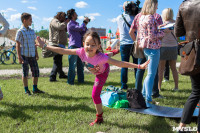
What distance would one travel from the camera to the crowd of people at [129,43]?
9.16 ft

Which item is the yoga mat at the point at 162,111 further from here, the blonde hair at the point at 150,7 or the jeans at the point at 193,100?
the blonde hair at the point at 150,7

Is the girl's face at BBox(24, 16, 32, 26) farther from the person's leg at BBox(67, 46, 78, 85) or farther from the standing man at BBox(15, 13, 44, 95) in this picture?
the person's leg at BBox(67, 46, 78, 85)

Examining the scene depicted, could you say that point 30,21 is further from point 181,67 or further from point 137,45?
point 181,67

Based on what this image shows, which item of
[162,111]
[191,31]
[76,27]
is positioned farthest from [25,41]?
[191,31]

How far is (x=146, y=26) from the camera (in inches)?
156

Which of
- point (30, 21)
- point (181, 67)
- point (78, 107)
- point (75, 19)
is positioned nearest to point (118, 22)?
point (75, 19)

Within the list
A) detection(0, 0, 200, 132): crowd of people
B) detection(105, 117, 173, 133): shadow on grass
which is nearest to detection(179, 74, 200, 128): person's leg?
detection(0, 0, 200, 132): crowd of people

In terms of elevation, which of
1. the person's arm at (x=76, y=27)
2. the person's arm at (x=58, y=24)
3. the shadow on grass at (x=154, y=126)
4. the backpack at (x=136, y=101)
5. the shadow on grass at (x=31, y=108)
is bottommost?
the shadow on grass at (x=154, y=126)

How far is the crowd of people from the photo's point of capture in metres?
2.79

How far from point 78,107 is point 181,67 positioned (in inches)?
90.3

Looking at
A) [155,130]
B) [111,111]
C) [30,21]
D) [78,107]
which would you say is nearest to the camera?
[155,130]

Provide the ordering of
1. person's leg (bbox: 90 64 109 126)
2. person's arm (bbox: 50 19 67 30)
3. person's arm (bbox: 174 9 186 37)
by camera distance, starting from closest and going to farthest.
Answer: person's arm (bbox: 174 9 186 37) < person's leg (bbox: 90 64 109 126) < person's arm (bbox: 50 19 67 30)

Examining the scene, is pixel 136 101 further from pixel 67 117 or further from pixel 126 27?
pixel 126 27

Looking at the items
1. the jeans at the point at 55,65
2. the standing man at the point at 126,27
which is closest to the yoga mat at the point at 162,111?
the standing man at the point at 126,27
